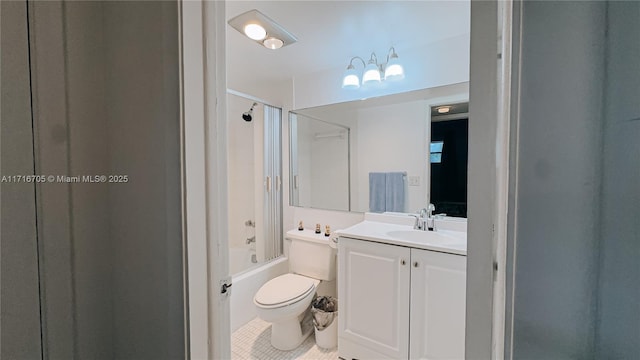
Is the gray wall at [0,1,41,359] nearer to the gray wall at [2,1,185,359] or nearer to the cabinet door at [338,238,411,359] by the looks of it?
the gray wall at [2,1,185,359]

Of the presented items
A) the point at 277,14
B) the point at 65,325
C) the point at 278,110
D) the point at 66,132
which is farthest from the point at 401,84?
the point at 65,325

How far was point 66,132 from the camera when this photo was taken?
633 millimetres

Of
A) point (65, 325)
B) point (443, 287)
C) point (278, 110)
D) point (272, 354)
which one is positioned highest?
point (278, 110)

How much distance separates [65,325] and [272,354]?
1419 mm

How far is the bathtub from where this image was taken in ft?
6.54

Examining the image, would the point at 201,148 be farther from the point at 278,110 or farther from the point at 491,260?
the point at 278,110

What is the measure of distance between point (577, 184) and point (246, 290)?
220cm

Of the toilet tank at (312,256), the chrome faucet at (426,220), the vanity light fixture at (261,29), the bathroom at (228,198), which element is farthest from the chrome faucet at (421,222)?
the vanity light fixture at (261,29)

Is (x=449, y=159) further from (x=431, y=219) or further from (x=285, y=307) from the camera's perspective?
(x=285, y=307)

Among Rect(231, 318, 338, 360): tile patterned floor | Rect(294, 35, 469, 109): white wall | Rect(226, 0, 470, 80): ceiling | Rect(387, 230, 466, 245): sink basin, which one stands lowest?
Rect(231, 318, 338, 360): tile patterned floor

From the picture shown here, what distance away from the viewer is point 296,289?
183 centimetres

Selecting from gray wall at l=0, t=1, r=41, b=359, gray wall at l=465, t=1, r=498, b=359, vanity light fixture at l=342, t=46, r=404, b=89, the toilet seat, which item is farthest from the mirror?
gray wall at l=0, t=1, r=41, b=359

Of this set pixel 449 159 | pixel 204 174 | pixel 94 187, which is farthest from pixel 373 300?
pixel 94 187

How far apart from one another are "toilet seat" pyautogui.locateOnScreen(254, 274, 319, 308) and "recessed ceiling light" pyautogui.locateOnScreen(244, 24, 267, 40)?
1673mm
